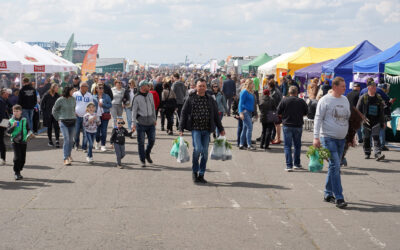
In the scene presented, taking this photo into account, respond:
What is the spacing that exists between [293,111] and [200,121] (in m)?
2.41

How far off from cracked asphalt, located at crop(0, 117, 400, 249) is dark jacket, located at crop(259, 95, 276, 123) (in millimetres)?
2105

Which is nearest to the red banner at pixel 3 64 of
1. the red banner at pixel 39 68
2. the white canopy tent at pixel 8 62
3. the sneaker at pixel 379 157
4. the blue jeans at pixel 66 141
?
the white canopy tent at pixel 8 62

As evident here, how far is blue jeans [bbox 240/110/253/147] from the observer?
1346 cm

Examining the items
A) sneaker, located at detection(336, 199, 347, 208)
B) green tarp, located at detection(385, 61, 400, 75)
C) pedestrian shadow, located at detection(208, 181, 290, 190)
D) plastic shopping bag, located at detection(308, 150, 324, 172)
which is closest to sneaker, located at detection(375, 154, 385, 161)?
A: green tarp, located at detection(385, 61, 400, 75)

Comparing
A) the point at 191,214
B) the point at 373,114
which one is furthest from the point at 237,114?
the point at 191,214

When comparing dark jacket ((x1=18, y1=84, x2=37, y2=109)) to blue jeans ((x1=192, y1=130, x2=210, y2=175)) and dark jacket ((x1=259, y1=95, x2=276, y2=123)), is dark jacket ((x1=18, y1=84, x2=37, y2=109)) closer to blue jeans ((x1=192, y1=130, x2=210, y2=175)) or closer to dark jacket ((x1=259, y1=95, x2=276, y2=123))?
dark jacket ((x1=259, y1=95, x2=276, y2=123))

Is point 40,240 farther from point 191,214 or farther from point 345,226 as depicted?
point 345,226

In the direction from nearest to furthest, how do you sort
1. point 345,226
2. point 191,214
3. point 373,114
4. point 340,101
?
1. point 345,226
2. point 191,214
3. point 340,101
4. point 373,114

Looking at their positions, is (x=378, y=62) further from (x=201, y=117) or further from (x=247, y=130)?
(x=201, y=117)

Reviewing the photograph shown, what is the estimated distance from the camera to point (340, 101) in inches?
298

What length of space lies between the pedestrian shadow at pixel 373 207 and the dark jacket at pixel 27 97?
1078 cm

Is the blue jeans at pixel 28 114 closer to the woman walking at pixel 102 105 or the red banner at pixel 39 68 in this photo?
the woman walking at pixel 102 105

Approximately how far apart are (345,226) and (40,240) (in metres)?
3.61

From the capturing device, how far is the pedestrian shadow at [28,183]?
9.03 m
